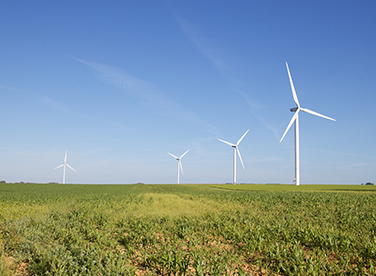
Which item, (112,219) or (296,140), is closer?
(112,219)

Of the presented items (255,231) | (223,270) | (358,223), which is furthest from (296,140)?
(223,270)

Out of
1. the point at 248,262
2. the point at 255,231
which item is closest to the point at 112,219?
the point at 255,231

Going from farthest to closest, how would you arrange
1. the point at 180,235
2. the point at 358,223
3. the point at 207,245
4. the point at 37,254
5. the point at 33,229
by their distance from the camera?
the point at 358,223 → the point at 180,235 → the point at 33,229 → the point at 207,245 → the point at 37,254

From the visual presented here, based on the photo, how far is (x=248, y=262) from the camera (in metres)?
9.76

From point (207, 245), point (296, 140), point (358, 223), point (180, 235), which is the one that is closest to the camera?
point (207, 245)

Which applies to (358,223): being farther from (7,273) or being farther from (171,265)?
(7,273)

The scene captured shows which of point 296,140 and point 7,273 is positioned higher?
point 296,140

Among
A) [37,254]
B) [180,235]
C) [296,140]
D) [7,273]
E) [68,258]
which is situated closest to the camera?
[7,273]

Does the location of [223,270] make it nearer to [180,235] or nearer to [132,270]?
[132,270]

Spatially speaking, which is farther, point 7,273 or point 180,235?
point 180,235

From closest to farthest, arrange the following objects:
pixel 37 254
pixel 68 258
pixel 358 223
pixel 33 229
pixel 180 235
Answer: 1. pixel 68 258
2. pixel 37 254
3. pixel 33 229
4. pixel 180 235
5. pixel 358 223

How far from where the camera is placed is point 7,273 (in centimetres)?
789

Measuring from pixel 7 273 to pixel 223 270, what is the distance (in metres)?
6.25

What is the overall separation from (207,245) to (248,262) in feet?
7.82
